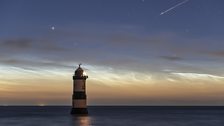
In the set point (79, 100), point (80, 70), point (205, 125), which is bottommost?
point (205, 125)

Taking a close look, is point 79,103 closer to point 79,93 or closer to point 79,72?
point 79,93

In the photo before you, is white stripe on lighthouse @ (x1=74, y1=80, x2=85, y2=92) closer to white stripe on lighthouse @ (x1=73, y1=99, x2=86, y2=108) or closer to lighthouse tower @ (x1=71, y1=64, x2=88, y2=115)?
lighthouse tower @ (x1=71, y1=64, x2=88, y2=115)

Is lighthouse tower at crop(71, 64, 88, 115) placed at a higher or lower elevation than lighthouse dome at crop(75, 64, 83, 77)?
lower

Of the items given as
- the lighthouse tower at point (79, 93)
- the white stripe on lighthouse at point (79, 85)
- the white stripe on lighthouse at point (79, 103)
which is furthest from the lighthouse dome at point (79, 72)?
the white stripe on lighthouse at point (79, 103)

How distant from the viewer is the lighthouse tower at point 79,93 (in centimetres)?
6775

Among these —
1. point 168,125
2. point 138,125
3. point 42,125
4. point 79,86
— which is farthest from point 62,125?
point 168,125

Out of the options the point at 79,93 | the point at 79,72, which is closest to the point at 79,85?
the point at 79,93

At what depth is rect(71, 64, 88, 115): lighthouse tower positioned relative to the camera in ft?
222

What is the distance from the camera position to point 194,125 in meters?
69.3

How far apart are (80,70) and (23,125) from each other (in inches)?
546

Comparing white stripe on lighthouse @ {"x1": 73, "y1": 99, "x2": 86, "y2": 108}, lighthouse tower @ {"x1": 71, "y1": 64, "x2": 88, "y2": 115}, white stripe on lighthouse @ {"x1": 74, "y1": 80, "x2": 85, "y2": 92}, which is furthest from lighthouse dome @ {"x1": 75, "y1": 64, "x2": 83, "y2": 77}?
white stripe on lighthouse @ {"x1": 73, "y1": 99, "x2": 86, "y2": 108}

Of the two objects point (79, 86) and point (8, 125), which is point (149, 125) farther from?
point (8, 125)

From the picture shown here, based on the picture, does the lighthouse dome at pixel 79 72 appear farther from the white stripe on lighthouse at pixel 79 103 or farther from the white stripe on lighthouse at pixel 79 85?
the white stripe on lighthouse at pixel 79 103

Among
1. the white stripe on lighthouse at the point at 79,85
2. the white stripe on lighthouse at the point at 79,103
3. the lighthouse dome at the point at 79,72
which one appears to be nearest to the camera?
the white stripe on lighthouse at the point at 79,85
